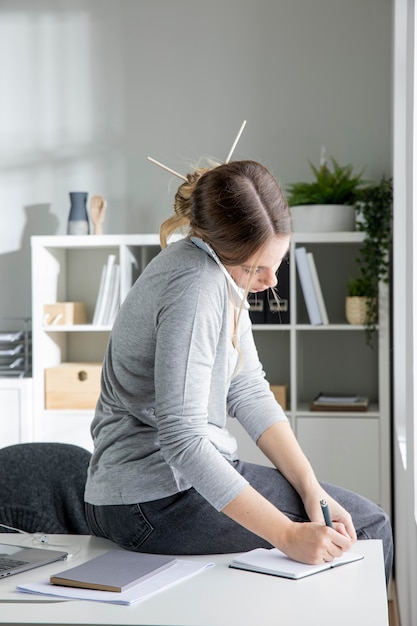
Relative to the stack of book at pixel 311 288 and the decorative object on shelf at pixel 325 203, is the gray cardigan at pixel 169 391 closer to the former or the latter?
the stack of book at pixel 311 288

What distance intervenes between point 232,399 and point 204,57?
2.48 metres

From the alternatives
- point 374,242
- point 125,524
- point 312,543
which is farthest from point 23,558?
point 374,242

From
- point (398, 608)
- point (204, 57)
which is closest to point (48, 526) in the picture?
point (398, 608)

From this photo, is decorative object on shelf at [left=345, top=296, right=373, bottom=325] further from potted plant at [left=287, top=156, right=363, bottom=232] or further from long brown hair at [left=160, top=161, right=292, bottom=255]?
long brown hair at [left=160, top=161, right=292, bottom=255]

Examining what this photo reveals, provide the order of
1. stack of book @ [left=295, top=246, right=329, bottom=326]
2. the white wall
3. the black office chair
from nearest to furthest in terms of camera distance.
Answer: the white wall, the black office chair, stack of book @ [left=295, top=246, right=329, bottom=326]

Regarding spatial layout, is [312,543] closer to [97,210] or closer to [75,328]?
[75,328]

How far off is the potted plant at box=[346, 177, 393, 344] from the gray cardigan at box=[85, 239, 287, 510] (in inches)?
71.4

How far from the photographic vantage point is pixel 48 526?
2.20 m

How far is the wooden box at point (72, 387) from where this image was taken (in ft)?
12.1

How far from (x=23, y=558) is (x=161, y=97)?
2.83 metres

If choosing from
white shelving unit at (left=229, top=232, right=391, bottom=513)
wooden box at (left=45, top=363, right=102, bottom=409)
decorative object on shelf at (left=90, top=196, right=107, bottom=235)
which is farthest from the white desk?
decorative object on shelf at (left=90, top=196, right=107, bottom=235)

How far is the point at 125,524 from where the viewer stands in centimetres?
163

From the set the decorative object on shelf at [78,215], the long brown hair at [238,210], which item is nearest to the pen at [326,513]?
the long brown hair at [238,210]

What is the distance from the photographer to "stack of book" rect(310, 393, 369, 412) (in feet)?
11.6
